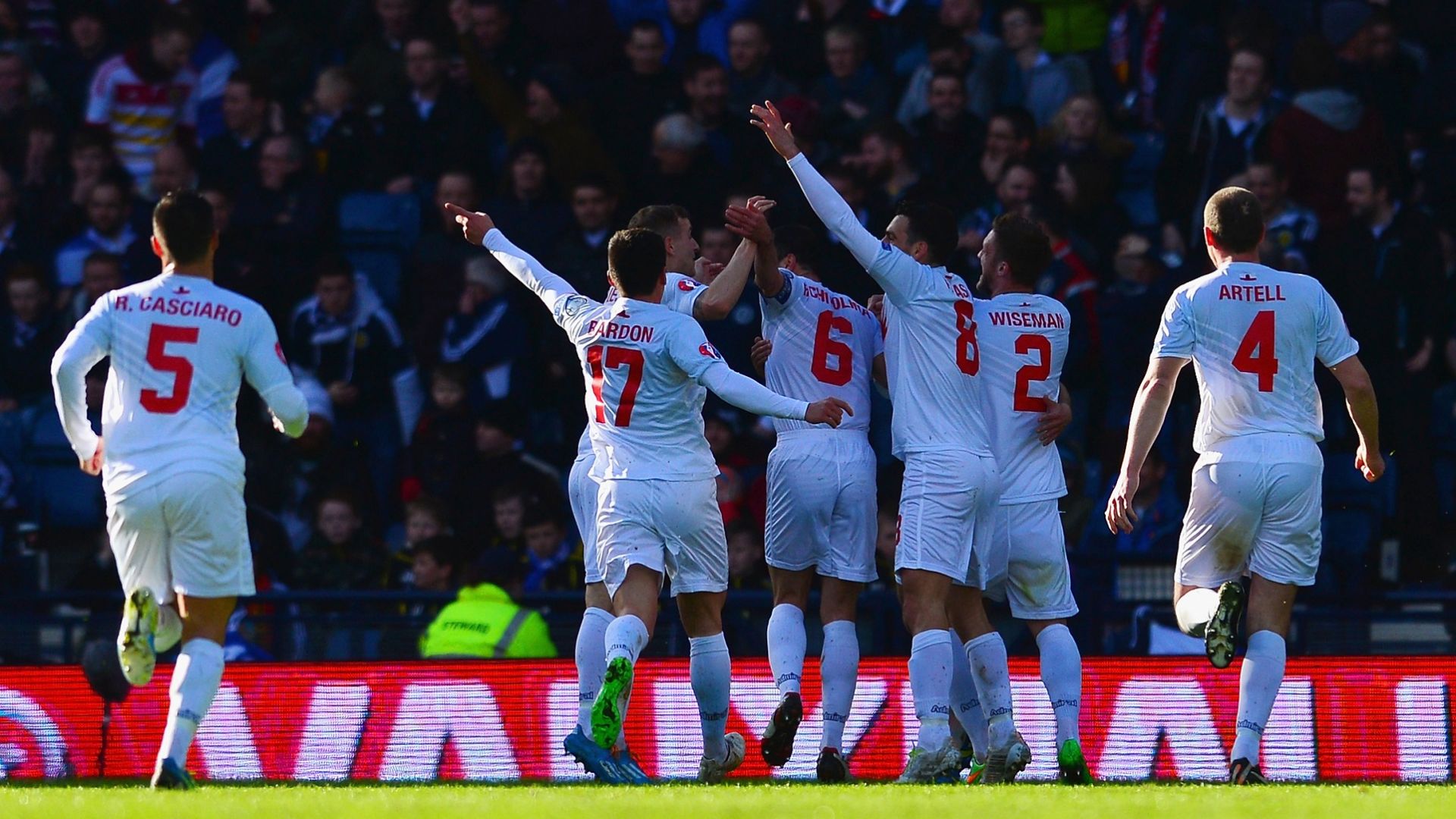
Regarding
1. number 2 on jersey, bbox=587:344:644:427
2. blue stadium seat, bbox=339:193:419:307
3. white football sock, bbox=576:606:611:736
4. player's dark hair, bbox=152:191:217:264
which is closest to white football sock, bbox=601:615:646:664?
white football sock, bbox=576:606:611:736


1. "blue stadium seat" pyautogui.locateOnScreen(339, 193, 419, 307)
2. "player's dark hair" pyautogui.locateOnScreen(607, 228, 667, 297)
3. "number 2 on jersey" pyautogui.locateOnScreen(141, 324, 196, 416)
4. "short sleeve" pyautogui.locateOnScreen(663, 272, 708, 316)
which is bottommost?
"number 2 on jersey" pyautogui.locateOnScreen(141, 324, 196, 416)

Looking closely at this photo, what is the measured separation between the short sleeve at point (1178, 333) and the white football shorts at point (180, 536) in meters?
3.74

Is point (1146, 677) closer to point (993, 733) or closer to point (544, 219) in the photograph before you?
point (993, 733)

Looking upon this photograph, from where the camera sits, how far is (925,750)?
8766 millimetres

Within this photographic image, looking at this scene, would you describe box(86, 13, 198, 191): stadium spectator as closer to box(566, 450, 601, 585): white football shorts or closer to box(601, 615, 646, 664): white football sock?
box(566, 450, 601, 585): white football shorts

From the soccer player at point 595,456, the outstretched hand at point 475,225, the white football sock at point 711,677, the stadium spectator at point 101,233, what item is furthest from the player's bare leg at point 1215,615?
the stadium spectator at point 101,233

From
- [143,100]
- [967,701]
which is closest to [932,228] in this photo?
[967,701]

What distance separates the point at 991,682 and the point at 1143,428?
1242 mm

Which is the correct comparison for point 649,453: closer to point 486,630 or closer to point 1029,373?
point 1029,373

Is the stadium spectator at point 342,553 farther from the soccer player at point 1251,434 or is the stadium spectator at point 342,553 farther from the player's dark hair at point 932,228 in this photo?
the soccer player at point 1251,434

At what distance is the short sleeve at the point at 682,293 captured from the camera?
29.7 feet

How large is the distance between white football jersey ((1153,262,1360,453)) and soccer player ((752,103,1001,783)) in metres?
0.86

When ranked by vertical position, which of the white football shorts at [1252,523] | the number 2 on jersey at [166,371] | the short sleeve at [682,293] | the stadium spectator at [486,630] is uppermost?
the short sleeve at [682,293]

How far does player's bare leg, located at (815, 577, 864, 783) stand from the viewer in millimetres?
9070
